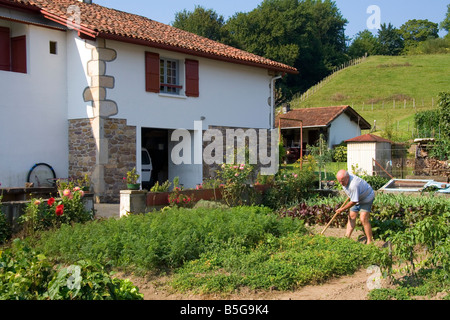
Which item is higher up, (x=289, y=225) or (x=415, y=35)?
(x=415, y=35)

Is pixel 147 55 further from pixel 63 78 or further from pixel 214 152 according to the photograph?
pixel 214 152

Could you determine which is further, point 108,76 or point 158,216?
point 108,76

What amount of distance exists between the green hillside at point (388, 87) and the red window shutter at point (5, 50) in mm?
32534

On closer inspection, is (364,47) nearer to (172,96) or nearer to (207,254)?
(172,96)

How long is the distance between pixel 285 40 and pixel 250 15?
213 inches

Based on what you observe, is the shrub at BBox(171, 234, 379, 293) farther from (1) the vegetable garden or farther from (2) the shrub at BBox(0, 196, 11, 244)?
(2) the shrub at BBox(0, 196, 11, 244)

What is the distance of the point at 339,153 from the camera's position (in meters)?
31.8

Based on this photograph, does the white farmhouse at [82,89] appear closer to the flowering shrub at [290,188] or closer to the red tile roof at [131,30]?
the red tile roof at [131,30]

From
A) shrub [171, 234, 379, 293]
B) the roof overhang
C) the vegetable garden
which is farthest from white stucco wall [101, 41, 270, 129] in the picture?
shrub [171, 234, 379, 293]

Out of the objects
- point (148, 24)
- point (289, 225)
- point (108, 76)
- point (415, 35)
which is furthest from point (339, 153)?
point (415, 35)

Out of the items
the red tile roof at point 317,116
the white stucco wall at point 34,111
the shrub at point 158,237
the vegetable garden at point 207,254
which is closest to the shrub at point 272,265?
the vegetable garden at point 207,254

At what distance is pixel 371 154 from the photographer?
21156mm

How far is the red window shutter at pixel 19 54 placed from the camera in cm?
1361

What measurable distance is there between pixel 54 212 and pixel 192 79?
9.15m
